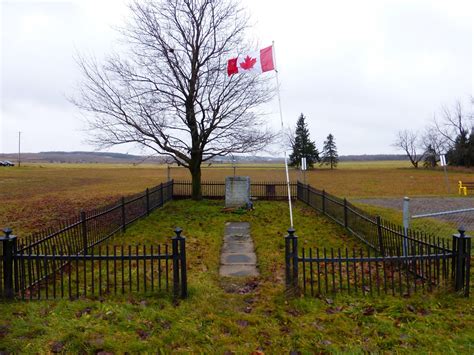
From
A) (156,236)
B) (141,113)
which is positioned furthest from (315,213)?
(141,113)

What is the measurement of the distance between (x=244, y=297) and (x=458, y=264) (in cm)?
299

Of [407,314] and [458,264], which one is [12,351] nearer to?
[407,314]

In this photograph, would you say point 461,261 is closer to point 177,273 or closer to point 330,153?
point 177,273

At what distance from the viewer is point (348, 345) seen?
3.23 meters

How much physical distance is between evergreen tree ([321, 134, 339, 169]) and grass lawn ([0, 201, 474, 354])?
69015 millimetres

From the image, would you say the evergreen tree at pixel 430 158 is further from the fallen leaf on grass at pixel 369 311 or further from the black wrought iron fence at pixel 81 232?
the fallen leaf on grass at pixel 369 311

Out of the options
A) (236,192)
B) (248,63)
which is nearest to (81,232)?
(248,63)

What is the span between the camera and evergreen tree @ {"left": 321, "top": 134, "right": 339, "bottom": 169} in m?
71.3

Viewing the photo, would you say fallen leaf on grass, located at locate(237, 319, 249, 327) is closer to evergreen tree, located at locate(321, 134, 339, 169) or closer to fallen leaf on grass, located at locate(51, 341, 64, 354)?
fallen leaf on grass, located at locate(51, 341, 64, 354)

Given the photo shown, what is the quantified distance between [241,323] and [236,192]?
33.1 feet

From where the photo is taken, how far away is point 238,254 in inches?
273

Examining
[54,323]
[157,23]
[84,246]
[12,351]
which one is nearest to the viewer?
[12,351]

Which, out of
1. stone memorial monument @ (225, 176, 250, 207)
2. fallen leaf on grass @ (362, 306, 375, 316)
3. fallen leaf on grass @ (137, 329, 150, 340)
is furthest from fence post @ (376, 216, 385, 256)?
stone memorial monument @ (225, 176, 250, 207)

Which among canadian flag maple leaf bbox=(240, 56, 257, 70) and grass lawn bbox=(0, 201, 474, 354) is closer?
grass lawn bbox=(0, 201, 474, 354)
